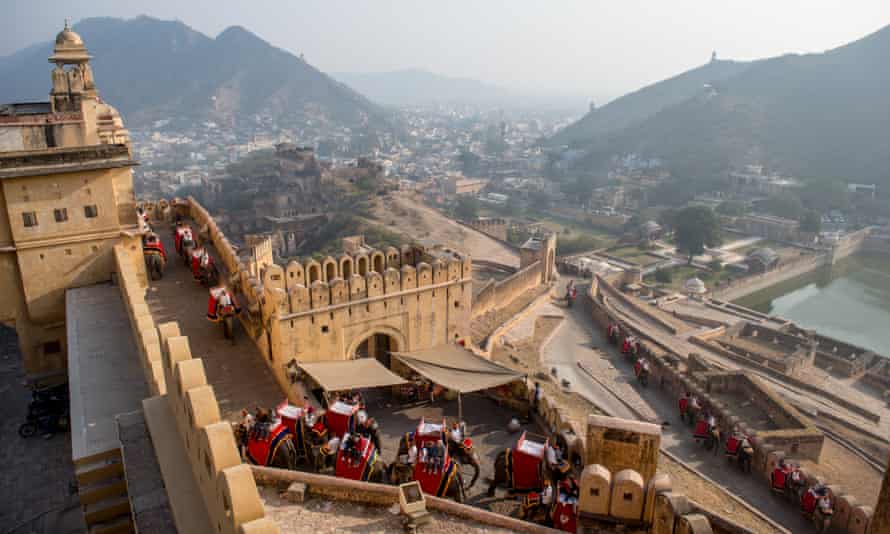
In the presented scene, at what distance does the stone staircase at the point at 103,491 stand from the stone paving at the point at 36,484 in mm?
2050

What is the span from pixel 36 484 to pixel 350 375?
6.09 meters

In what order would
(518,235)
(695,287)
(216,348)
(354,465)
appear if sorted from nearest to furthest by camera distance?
1. (354,465)
2. (216,348)
3. (695,287)
4. (518,235)

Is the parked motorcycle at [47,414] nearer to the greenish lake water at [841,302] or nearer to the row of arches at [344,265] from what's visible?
the row of arches at [344,265]

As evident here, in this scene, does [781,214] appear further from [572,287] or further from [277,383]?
[277,383]

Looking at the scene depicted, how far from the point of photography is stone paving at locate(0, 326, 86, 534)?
10741 mm

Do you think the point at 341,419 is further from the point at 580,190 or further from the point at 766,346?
the point at 580,190

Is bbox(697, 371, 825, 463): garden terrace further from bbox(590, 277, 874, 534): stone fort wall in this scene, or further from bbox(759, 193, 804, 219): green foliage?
bbox(759, 193, 804, 219): green foliage

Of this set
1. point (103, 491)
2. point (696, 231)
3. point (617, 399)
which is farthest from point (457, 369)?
point (696, 231)

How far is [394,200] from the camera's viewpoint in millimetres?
75438

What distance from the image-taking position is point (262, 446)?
369 inches

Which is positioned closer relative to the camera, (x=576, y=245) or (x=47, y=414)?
(x=47, y=414)

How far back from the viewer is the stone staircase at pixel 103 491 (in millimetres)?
8883

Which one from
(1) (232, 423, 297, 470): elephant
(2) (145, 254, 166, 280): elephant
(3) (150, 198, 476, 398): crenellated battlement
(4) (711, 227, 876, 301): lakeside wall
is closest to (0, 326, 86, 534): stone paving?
(1) (232, 423, 297, 470): elephant

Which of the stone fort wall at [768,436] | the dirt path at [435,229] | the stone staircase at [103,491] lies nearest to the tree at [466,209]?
the dirt path at [435,229]
